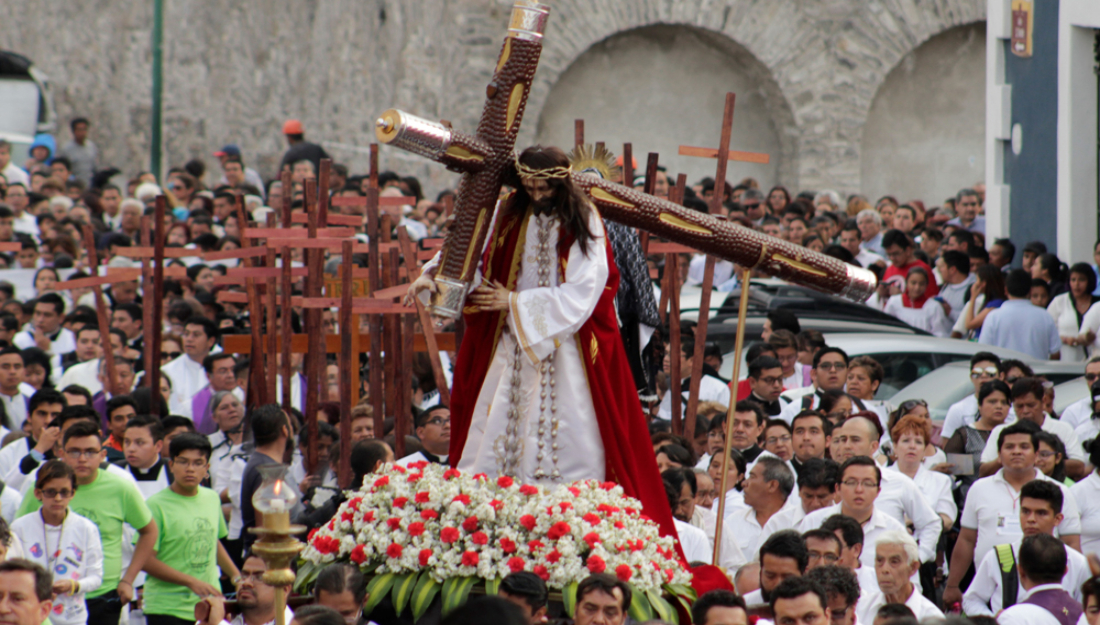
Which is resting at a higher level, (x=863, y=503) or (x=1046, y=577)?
(x=863, y=503)

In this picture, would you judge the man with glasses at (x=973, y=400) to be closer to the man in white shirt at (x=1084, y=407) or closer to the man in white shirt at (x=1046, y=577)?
the man in white shirt at (x=1084, y=407)

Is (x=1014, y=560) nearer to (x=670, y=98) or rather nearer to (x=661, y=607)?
(x=661, y=607)

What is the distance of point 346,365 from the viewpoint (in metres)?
8.44

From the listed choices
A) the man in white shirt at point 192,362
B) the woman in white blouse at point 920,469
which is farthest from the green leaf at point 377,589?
the man in white shirt at point 192,362

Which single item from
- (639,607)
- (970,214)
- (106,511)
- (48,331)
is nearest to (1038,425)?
(639,607)

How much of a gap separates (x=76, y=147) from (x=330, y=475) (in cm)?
1249

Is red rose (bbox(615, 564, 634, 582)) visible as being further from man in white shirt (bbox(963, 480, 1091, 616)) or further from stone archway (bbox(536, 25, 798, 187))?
stone archway (bbox(536, 25, 798, 187))

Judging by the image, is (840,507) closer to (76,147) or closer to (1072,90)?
(1072,90)

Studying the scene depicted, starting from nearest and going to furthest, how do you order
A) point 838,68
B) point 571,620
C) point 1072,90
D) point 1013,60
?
point 571,620, point 1072,90, point 1013,60, point 838,68

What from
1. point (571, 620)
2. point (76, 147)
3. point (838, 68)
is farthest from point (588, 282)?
point (838, 68)

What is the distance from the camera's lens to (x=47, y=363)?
10.5 m

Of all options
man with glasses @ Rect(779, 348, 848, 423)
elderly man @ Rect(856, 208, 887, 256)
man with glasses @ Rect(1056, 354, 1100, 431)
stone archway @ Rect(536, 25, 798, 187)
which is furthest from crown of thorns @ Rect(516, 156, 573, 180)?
stone archway @ Rect(536, 25, 798, 187)

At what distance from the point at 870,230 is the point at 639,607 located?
31.6ft

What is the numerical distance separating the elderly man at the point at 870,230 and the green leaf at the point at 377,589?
31.5 feet
